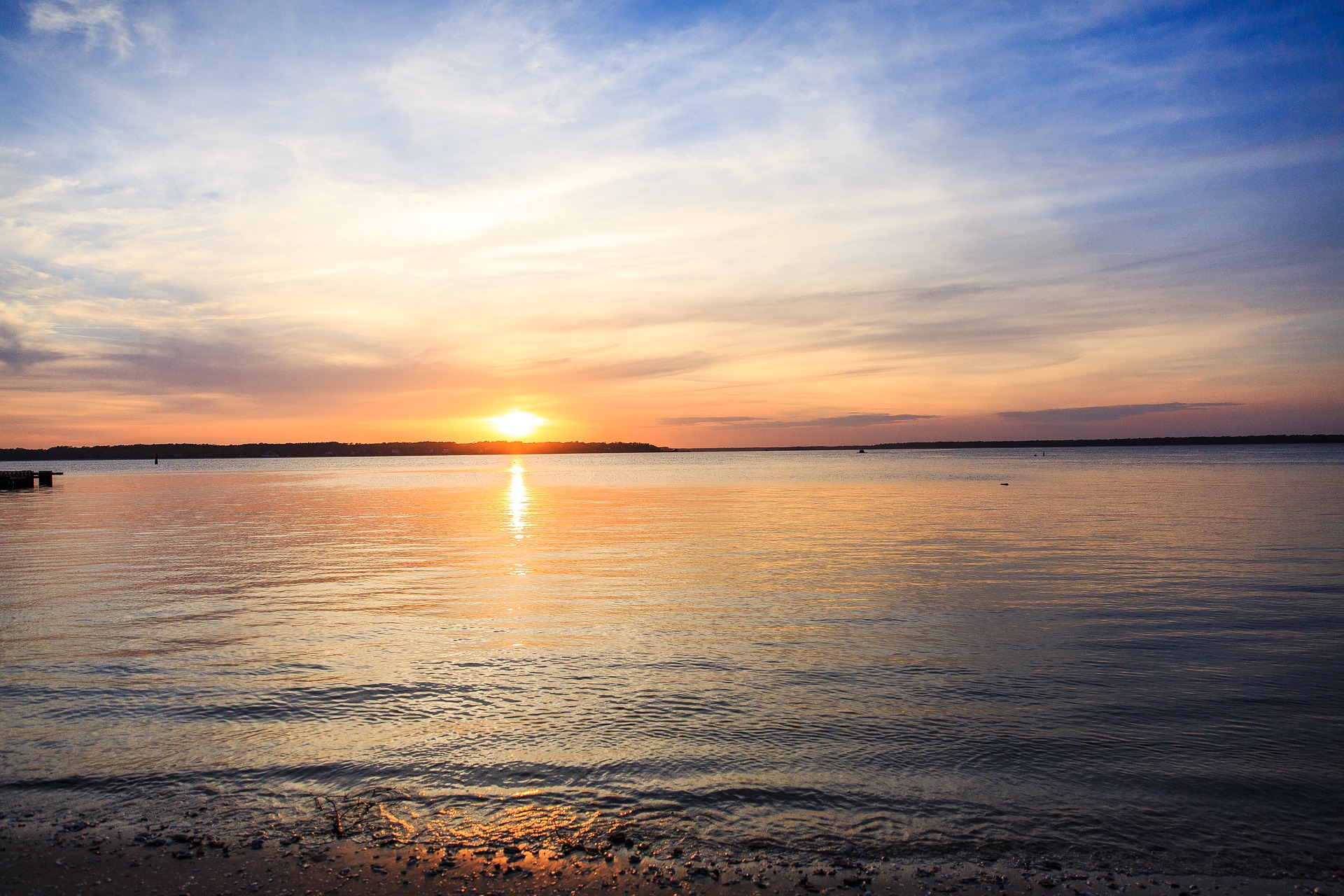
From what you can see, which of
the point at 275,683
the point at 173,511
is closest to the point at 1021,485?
the point at 173,511

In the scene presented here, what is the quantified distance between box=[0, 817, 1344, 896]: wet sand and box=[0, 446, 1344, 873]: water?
0.97 feet

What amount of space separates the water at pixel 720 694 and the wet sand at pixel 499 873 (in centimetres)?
30

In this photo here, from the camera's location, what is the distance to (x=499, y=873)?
5.84 meters

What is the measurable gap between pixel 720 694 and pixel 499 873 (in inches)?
191

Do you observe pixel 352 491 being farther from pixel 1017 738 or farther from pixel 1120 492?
pixel 1017 738

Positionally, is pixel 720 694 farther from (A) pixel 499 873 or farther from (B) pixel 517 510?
(B) pixel 517 510

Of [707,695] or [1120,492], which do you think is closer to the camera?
[707,695]

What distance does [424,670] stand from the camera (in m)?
11.4

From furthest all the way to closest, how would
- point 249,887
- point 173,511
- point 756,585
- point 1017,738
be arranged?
point 173,511 < point 756,585 < point 1017,738 < point 249,887

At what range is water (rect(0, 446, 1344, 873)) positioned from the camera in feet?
22.8

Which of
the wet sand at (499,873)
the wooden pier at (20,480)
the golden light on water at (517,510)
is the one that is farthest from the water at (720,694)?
the wooden pier at (20,480)

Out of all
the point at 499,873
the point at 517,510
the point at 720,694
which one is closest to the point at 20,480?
the point at 517,510

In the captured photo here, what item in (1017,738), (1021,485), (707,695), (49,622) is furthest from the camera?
(1021,485)

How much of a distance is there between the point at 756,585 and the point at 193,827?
13.8 m
